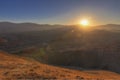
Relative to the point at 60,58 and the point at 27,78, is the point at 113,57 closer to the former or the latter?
the point at 60,58

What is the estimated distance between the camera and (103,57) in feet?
140

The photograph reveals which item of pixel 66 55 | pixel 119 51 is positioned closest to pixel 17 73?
pixel 66 55

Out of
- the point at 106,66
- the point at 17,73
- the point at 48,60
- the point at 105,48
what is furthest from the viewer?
the point at 105,48

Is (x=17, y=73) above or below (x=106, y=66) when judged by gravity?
above

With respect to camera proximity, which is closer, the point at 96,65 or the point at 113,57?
the point at 96,65

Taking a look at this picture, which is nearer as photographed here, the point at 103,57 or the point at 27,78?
the point at 27,78

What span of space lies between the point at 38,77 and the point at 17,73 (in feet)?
6.46

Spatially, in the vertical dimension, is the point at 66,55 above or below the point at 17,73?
below

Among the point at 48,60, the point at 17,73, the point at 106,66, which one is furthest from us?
the point at 48,60

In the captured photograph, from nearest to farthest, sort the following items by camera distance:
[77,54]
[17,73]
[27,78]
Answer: [27,78]
[17,73]
[77,54]

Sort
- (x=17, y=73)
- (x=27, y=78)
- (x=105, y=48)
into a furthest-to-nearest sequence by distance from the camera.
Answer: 1. (x=105, y=48)
2. (x=17, y=73)
3. (x=27, y=78)

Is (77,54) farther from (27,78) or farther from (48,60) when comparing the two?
(27,78)

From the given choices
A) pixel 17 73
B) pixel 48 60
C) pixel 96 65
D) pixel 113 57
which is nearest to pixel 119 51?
pixel 113 57

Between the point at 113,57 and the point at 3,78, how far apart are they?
3118cm
